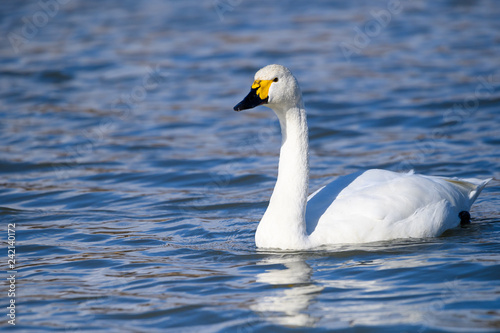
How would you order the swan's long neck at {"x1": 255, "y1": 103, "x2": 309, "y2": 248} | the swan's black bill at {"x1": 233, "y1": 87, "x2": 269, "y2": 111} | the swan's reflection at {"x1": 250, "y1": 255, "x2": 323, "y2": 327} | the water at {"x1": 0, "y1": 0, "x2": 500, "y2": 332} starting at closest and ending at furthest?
the swan's reflection at {"x1": 250, "y1": 255, "x2": 323, "y2": 327}, the water at {"x1": 0, "y1": 0, "x2": 500, "y2": 332}, the swan's black bill at {"x1": 233, "y1": 87, "x2": 269, "y2": 111}, the swan's long neck at {"x1": 255, "y1": 103, "x2": 309, "y2": 248}

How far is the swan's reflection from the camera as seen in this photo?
552 centimetres

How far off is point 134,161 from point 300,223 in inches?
190

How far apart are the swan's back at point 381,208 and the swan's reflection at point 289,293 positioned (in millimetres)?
436

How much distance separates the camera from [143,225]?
8289 millimetres

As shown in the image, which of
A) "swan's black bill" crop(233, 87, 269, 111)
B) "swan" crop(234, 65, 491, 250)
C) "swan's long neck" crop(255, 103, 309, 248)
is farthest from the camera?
"swan's long neck" crop(255, 103, 309, 248)

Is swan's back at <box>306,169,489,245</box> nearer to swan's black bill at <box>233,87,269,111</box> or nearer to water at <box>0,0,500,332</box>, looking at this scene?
water at <box>0,0,500,332</box>

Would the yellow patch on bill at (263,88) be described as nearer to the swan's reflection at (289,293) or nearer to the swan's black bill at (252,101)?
the swan's black bill at (252,101)

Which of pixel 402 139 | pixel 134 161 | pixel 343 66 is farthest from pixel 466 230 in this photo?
pixel 343 66

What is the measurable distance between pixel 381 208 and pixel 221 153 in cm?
466

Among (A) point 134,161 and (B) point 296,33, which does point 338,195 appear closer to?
(A) point 134,161

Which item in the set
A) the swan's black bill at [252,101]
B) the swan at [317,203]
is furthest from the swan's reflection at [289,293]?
the swan's black bill at [252,101]

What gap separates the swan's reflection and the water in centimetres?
2

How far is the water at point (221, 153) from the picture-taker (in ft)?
19.2

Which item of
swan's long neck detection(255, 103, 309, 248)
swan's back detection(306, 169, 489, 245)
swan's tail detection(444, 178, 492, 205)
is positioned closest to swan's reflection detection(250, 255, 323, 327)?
swan's long neck detection(255, 103, 309, 248)
